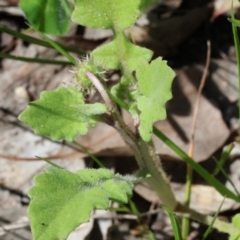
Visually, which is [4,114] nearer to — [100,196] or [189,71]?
[189,71]

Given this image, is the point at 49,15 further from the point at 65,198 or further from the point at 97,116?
the point at 65,198

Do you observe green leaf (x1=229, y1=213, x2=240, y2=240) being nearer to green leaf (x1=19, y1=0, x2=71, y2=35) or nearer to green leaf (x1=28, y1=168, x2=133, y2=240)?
green leaf (x1=28, y1=168, x2=133, y2=240)

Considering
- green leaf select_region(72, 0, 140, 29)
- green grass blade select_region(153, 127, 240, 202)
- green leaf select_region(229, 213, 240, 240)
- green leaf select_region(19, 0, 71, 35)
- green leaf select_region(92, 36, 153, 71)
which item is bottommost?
green leaf select_region(229, 213, 240, 240)

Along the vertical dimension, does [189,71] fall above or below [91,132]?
above

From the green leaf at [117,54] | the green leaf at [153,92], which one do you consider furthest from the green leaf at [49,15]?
the green leaf at [153,92]

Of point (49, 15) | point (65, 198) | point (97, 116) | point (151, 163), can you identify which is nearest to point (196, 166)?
point (151, 163)

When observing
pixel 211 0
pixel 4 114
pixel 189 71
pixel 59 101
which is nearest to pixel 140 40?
pixel 189 71

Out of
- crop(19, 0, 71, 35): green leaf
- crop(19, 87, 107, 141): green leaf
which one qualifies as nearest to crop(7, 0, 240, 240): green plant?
crop(19, 87, 107, 141): green leaf
